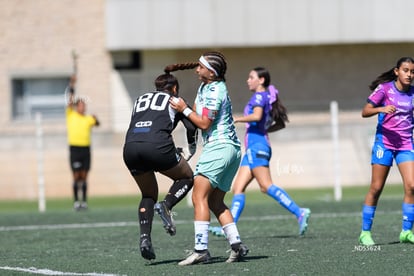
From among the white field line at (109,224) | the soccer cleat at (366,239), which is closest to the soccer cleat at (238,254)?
the soccer cleat at (366,239)

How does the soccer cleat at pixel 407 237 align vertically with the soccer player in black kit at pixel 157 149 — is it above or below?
below

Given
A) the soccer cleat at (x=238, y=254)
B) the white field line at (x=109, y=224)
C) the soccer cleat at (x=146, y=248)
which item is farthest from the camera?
the white field line at (x=109, y=224)

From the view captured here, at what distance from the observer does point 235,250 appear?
9.84 metres

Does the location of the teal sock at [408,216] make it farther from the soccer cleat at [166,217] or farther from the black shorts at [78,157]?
the black shorts at [78,157]

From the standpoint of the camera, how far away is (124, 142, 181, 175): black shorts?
384 inches

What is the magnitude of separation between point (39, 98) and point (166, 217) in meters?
19.2

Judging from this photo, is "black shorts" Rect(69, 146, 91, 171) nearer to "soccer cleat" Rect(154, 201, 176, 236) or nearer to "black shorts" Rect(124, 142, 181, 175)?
"black shorts" Rect(124, 142, 181, 175)

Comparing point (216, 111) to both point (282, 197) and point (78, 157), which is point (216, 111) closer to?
point (282, 197)

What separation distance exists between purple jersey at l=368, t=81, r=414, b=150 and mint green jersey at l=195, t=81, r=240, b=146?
2.12 meters

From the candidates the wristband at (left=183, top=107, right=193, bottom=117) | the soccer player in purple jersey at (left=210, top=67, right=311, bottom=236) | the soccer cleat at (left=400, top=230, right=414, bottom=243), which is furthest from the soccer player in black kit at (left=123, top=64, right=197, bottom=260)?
the soccer player in purple jersey at (left=210, top=67, right=311, bottom=236)

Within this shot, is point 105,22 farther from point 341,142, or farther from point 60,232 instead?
point 60,232

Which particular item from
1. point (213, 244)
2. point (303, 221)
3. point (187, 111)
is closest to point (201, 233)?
point (187, 111)

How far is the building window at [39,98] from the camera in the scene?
28.1m

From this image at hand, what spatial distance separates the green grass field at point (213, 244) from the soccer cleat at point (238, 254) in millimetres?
123
